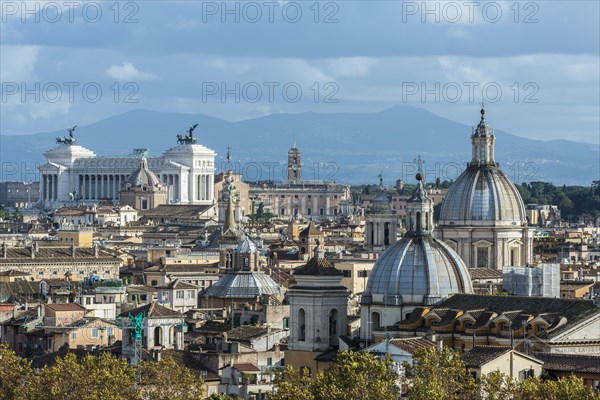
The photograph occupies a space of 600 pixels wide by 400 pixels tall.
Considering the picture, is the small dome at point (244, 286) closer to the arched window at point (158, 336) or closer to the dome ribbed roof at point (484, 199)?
the dome ribbed roof at point (484, 199)

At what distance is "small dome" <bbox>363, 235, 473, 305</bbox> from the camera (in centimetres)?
6184

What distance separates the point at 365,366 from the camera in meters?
50.8

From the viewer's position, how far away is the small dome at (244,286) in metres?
90.2

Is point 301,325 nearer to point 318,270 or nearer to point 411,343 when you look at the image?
point 318,270

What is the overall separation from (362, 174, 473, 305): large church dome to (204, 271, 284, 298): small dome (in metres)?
26.7

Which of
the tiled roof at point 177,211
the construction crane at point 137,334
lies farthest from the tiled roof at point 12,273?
the tiled roof at point 177,211

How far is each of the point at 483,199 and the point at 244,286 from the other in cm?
933

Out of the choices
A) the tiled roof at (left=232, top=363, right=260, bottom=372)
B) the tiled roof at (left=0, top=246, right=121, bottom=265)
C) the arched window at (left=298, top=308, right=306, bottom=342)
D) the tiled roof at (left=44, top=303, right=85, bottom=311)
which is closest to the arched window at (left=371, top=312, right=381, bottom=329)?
the arched window at (left=298, top=308, right=306, bottom=342)

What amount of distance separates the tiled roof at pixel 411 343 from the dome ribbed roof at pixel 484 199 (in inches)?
1392

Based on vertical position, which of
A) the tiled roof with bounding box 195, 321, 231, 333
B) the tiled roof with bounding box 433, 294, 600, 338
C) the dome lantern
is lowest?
the tiled roof with bounding box 195, 321, 231, 333

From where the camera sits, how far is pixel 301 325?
2462 inches

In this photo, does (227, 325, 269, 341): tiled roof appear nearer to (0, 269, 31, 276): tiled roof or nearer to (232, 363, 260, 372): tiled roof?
(232, 363, 260, 372): tiled roof

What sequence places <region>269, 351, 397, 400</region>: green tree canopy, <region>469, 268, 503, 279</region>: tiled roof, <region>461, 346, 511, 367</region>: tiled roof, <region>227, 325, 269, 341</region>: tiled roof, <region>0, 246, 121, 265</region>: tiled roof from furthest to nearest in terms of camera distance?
1. <region>0, 246, 121, 265</region>: tiled roof
2. <region>469, 268, 503, 279</region>: tiled roof
3. <region>227, 325, 269, 341</region>: tiled roof
4. <region>461, 346, 511, 367</region>: tiled roof
5. <region>269, 351, 397, 400</region>: green tree canopy

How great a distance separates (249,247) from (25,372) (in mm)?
36673
